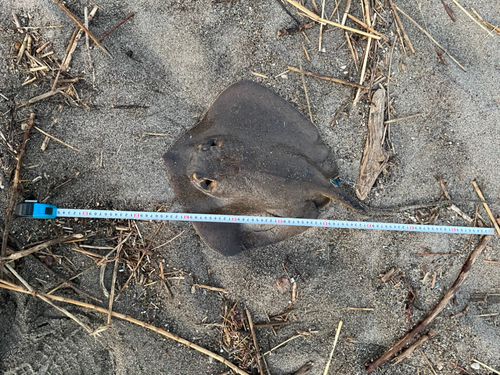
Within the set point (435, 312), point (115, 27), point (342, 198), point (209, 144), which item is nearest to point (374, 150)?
point (342, 198)

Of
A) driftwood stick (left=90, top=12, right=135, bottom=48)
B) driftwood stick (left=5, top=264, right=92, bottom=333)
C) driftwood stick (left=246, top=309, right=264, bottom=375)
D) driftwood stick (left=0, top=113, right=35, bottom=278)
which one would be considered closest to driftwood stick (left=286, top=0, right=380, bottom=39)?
driftwood stick (left=90, top=12, right=135, bottom=48)

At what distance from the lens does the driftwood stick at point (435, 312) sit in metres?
4.14

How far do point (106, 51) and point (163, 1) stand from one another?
0.94 m

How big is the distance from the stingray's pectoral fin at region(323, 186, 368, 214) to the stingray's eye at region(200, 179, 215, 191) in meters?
1.33

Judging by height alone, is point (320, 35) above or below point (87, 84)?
above

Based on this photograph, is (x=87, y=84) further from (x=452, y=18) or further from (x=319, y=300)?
(x=452, y=18)

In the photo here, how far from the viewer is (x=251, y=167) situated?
3736mm

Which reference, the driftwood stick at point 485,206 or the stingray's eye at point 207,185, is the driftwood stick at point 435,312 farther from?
the stingray's eye at point 207,185

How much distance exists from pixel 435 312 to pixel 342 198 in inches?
76.3

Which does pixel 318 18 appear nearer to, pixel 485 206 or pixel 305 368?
pixel 485 206

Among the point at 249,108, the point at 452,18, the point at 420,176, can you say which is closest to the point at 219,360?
the point at 249,108

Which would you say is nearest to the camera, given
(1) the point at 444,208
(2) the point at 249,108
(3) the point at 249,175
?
(3) the point at 249,175

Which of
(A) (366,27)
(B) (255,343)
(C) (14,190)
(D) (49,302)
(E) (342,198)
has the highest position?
(A) (366,27)

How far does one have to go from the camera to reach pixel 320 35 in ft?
13.6
